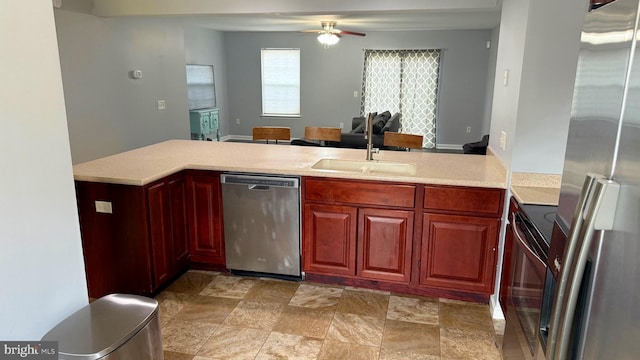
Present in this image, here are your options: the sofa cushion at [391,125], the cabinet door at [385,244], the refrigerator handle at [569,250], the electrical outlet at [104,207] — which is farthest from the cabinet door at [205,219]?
the sofa cushion at [391,125]

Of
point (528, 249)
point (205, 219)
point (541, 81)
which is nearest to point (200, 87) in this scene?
point (205, 219)

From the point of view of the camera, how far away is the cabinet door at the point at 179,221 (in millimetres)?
2957

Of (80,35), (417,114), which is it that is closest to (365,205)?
(80,35)

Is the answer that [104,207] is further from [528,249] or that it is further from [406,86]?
[406,86]

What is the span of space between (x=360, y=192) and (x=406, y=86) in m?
6.49

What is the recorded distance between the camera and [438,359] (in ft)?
7.54

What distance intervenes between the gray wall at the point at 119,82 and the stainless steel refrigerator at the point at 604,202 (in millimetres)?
4682

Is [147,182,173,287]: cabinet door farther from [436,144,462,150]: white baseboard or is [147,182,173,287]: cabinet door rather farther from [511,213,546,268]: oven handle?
[436,144,462,150]: white baseboard

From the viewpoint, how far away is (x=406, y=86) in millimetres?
8805

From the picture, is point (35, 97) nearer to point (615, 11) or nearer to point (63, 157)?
point (63, 157)

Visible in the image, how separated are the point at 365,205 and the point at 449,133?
6.66 m

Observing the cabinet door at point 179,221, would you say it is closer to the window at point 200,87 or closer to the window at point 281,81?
the window at point 200,87

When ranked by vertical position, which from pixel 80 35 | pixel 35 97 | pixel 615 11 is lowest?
pixel 35 97

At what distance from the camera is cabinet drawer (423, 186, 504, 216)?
2.62m
